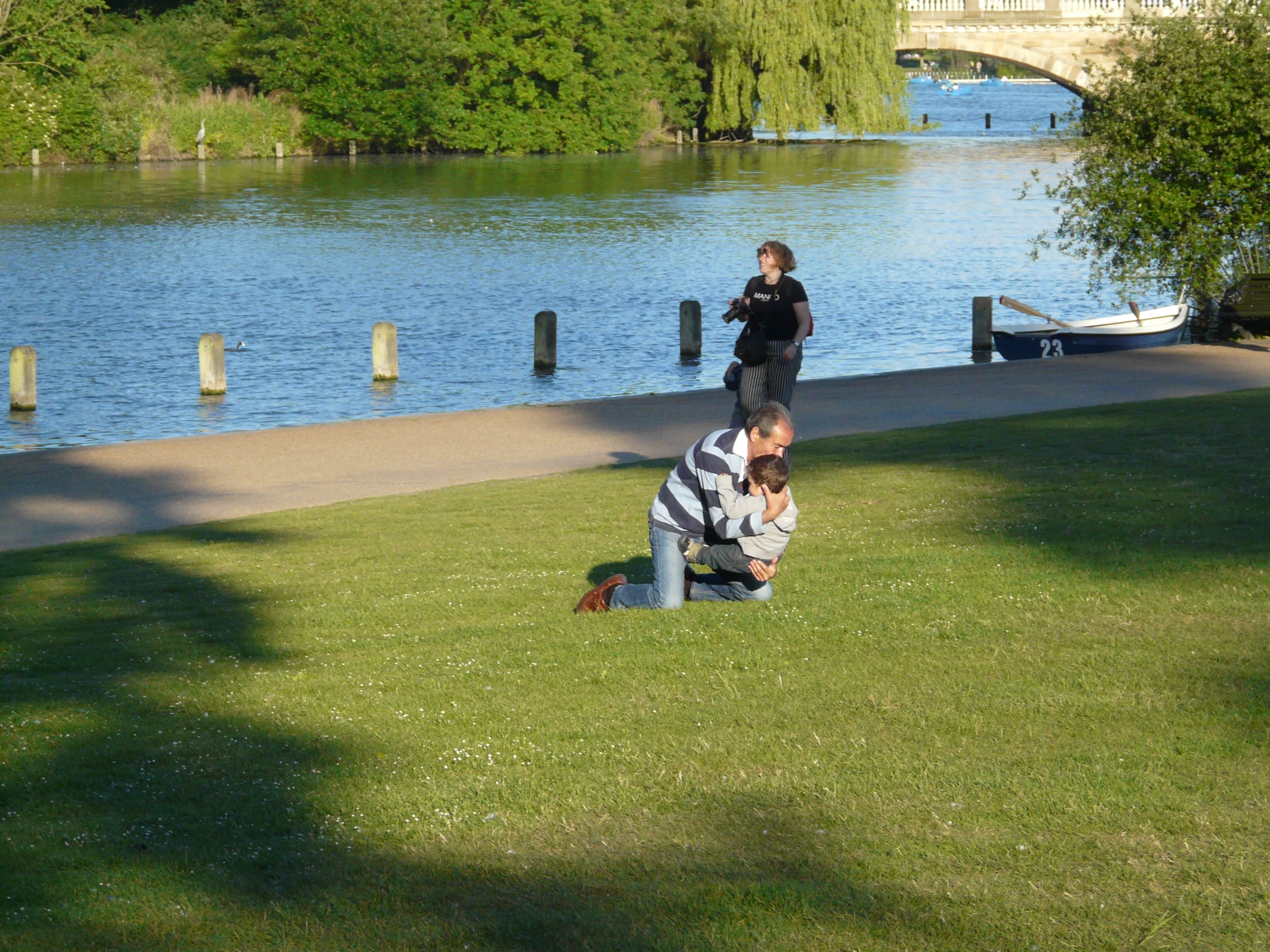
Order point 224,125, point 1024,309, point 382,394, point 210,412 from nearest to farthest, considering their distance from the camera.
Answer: point 210,412, point 382,394, point 1024,309, point 224,125

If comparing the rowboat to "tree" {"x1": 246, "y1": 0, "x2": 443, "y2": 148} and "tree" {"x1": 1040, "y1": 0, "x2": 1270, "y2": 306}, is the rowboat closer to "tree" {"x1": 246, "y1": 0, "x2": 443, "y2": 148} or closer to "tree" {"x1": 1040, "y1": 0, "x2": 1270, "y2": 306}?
"tree" {"x1": 1040, "y1": 0, "x2": 1270, "y2": 306}

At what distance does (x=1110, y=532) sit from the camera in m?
9.29

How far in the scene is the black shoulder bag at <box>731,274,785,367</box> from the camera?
12.2m

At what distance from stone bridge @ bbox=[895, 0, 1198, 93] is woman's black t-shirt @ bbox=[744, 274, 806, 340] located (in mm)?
76111

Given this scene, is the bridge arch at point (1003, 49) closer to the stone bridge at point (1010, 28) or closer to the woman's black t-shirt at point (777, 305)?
the stone bridge at point (1010, 28)

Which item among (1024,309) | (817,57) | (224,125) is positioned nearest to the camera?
(1024,309)

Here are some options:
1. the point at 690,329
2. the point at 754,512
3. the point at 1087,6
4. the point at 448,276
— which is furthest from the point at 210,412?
the point at 1087,6

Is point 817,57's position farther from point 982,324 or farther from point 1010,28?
point 982,324

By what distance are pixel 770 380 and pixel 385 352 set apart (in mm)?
11671

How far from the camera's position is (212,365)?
71.9 ft

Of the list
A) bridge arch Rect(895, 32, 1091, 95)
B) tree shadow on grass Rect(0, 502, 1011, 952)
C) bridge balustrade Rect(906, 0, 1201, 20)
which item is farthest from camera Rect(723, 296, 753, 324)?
bridge balustrade Rect(906, 0, 1201, 20)

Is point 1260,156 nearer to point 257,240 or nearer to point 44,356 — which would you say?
point 44,356

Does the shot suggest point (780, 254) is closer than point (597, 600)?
No

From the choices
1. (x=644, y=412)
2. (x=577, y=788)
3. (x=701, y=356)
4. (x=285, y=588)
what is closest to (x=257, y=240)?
(x=701, y=356)
